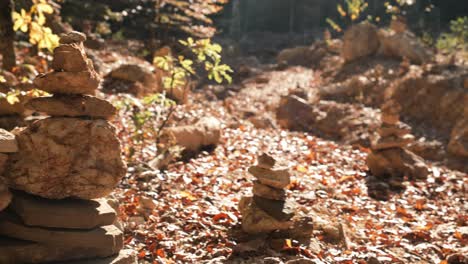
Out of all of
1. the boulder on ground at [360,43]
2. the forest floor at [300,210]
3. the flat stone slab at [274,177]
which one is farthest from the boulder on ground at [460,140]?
the boulder on ground at [360,43]

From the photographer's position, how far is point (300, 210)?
509 centimetres

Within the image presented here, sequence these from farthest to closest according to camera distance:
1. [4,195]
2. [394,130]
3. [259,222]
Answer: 1. [394,130]
2. [259,222]
3. [4,195]

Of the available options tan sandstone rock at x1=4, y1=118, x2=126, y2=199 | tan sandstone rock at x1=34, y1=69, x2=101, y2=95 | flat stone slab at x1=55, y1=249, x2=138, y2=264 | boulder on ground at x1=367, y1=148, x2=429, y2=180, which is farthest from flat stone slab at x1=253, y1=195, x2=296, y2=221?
boulder on ground at x1=367, y1=148, x2=429, y2=180

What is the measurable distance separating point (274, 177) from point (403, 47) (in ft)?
38.7

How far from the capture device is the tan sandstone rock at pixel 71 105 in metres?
3.42

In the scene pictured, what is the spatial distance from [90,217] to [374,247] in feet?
10.4

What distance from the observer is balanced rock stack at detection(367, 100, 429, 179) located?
24.3 feet

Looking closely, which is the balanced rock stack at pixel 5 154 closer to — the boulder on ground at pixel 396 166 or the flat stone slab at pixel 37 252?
the flat stone slab at pixel 37 252

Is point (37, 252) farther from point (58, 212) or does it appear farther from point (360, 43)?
point (360, 43)

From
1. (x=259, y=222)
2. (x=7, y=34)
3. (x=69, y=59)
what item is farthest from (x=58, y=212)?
(x=7, y=34)

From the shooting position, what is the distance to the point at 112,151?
347 cm

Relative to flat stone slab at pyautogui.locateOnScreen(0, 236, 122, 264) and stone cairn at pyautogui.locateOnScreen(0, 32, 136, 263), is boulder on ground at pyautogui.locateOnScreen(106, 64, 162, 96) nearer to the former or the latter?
stone cairn at pyautogui.locateOnScreen(0, 32, 136, 263)

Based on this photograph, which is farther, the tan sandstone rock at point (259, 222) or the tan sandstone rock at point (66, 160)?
the tan sandstone rock at point (259, 222)

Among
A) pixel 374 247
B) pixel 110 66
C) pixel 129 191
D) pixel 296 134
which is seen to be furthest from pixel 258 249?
pixel 110 66
